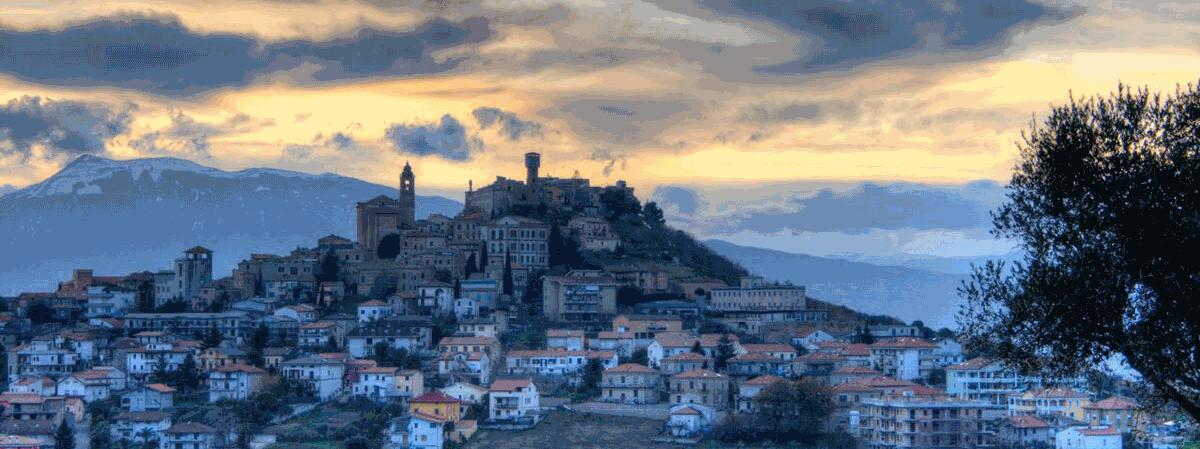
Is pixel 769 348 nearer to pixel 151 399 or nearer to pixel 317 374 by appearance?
pixel 317 374

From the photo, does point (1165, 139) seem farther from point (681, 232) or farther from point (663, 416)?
point (681, 232)

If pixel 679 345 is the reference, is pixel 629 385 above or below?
below

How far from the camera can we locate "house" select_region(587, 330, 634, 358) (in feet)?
254

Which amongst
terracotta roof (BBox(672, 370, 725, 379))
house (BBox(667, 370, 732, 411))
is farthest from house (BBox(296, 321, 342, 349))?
terracotta roof (BBox(672, 370, 725, 379))

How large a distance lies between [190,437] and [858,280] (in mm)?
102135

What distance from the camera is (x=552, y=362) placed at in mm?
73750

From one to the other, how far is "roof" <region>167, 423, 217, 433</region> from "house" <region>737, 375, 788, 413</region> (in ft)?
61.4

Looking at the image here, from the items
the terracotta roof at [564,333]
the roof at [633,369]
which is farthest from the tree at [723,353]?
the terracotta roof at [564,333]

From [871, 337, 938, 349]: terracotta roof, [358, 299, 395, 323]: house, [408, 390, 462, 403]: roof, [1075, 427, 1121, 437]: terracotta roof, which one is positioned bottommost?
[1075, 427, 1121, 437]: terracotta roof

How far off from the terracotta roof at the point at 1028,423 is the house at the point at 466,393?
Answer: 19275mm

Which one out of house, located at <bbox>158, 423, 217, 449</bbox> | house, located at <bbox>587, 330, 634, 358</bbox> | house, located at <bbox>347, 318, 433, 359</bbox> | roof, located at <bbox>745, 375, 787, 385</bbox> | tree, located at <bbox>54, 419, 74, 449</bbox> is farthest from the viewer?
house, located at <bbox>587, 330, 634, 358</bbox>

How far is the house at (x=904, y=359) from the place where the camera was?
245ft

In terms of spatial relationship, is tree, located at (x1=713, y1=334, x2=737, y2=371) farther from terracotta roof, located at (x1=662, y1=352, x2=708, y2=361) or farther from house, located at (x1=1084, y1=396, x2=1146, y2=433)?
house, located at (x1=1084, y1=396, x2=1146, y2=433)

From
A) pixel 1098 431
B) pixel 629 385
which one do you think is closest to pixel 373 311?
pixel 629 385
